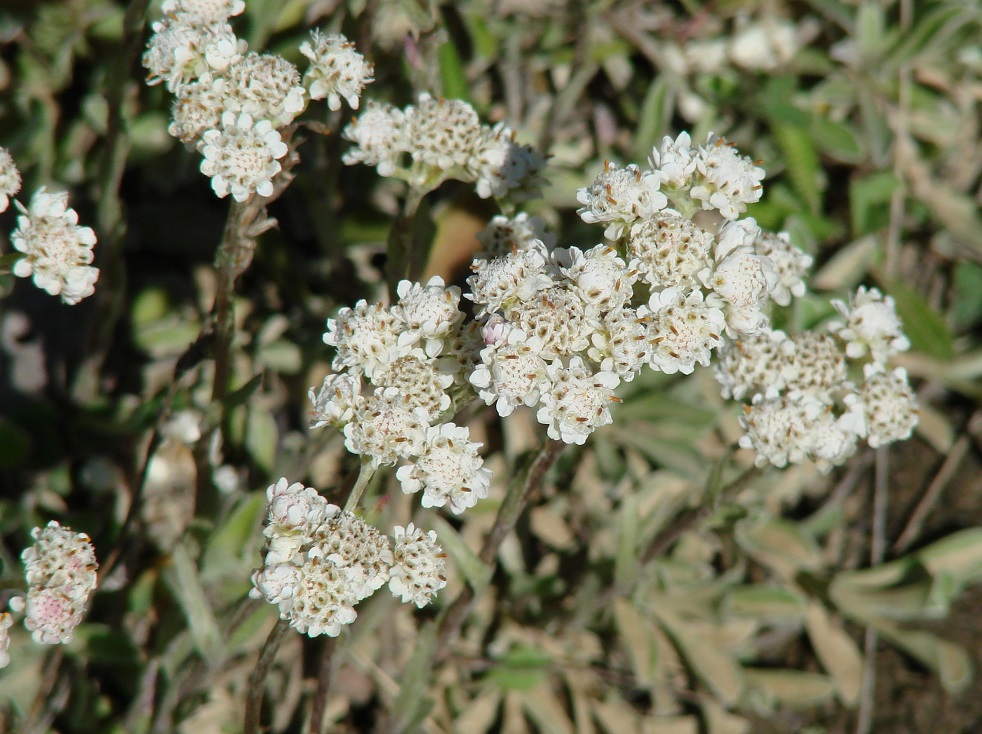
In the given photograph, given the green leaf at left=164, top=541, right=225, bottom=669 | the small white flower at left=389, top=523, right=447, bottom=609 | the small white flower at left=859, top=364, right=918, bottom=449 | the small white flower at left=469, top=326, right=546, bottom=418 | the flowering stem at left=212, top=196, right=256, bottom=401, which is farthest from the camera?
the green leaf at left=164, top=541, right=225, bottom=669

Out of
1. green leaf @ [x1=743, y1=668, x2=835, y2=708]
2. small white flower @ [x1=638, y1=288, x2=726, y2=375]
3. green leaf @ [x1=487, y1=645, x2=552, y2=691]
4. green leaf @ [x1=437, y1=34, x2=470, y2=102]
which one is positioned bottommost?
green leaf @ [x1=743, y1=668, x2=835, y2=708]

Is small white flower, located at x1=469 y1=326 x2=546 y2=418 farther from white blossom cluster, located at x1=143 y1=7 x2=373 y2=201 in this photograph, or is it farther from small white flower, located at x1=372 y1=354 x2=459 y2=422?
white blossom cluster, located at x1=143 y1=7 x2=373 y2=201

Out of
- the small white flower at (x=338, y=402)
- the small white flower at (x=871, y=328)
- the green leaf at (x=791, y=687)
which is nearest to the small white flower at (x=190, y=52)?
the small white flower at (x=338, y=402)

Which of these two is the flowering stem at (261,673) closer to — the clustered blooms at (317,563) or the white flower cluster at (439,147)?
the clustered blooms at (317,563)

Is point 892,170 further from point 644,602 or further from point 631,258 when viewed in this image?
point 631,258

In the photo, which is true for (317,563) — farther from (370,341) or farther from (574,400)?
(574,400)

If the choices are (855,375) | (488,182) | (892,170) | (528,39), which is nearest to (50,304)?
(488,182)

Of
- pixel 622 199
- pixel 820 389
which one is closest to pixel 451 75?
pixel 622 199

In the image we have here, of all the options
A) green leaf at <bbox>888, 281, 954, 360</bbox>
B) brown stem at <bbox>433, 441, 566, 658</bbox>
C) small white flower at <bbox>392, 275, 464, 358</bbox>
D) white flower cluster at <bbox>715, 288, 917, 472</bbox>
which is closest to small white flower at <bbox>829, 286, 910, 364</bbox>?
white flower cluster at <bbox>715, 288, 917, 472</bbox>
